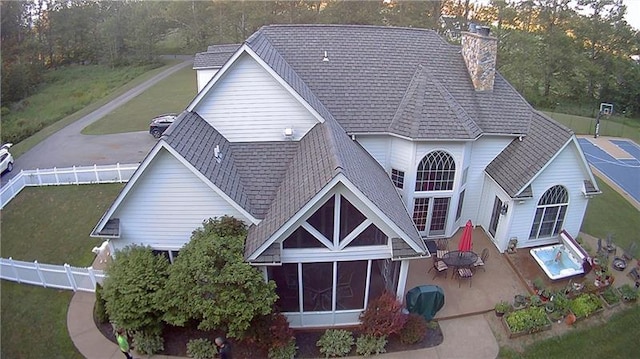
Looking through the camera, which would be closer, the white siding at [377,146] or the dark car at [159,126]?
the white siding at [377,146]

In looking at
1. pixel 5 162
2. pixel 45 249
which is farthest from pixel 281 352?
pixel 5 162

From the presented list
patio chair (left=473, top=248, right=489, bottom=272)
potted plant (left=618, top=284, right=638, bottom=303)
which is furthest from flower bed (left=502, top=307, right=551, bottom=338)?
potted plant (left=618, top=284, right=638, bottom=303)

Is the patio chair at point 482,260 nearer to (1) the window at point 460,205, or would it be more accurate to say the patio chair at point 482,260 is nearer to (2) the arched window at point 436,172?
(1) the window at point 460,205

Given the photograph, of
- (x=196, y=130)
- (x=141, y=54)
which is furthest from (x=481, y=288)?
(x=141, y=54)

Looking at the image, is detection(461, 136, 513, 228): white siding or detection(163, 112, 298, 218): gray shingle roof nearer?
detection(163, 112, 298, 218): gray shingle roof

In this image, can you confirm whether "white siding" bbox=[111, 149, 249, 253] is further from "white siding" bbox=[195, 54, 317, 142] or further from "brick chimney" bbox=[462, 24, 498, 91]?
"brick chimney" bbox=[462, 24, 498, 91]

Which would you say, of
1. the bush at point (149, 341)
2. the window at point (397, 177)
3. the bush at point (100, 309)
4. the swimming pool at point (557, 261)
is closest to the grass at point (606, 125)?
the swimming pool at point (557, 261)
